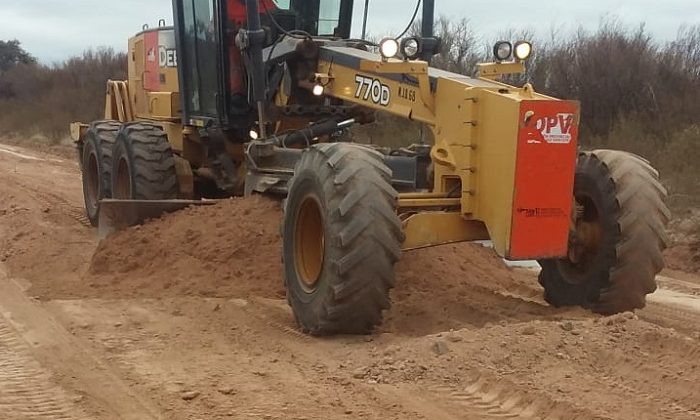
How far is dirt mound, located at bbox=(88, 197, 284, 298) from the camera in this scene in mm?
7863

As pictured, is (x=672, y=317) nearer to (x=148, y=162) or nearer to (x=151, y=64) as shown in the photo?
(x=148, y=162)

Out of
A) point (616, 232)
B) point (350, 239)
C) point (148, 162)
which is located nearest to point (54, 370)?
point (350, 239)

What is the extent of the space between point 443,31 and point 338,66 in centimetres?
1460

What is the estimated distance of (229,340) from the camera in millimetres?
6250

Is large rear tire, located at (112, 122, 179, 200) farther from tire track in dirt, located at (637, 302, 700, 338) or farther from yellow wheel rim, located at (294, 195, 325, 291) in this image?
tire track in dirt, located at (637, 302, 700, 338)

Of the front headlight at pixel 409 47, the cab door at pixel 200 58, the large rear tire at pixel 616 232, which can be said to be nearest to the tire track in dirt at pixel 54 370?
the front headlight at pixel 409 47

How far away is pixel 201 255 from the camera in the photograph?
836 cm

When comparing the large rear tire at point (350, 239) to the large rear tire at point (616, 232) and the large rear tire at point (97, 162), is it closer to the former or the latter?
the large rear tire at point (616, 232)

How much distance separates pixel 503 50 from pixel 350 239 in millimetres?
2218

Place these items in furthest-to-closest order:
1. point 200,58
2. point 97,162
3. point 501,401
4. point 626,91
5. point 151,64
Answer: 1. point 626,91
2. point 151,64
3. point 97,162
4. point 200,58
5. point 501,401

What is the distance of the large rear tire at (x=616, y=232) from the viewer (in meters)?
6.48

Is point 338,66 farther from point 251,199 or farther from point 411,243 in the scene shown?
point 411,243

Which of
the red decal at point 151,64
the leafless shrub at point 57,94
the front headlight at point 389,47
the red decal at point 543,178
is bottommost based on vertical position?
the leafless shrub at point 57,94

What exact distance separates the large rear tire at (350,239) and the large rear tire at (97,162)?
4753mm
